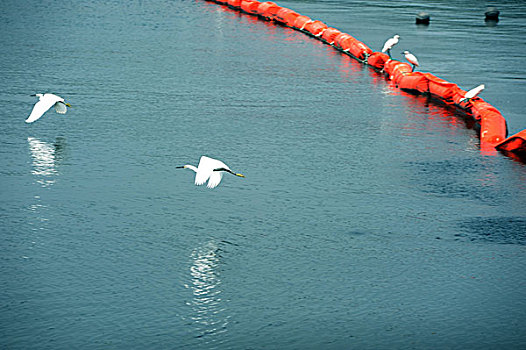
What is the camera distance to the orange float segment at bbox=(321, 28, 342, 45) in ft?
114

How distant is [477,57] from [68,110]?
55.6 feet

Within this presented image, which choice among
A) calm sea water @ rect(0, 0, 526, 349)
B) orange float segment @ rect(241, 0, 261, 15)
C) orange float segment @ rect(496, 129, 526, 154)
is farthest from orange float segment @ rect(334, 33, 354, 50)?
orange float segment @ rect(496, 129, 526, 154)

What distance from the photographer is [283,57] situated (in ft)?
100

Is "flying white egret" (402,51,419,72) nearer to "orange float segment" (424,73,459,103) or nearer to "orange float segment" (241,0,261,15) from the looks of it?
"orange float segment" (424,73,459,103)

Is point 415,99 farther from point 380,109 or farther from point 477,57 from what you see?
point 477,57

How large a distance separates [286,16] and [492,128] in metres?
22.6

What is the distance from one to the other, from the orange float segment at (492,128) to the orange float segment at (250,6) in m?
25.5

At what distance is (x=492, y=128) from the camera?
19.8m

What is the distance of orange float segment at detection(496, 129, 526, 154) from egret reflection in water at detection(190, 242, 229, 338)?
8.76 metres

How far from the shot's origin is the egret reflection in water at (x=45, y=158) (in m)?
15.6

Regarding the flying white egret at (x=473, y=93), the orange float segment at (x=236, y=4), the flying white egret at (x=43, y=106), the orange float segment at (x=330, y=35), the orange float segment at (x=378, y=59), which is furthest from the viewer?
the orange float segment at (x=236, y=4)

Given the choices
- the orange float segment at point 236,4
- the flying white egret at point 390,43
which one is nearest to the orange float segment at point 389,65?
the flying white egret at point 390,43

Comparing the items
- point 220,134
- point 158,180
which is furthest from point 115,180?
point 220,134

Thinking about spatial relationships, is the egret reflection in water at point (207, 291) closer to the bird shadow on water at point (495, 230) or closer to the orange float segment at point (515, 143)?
the bird shadow on water at point (495, 230)
